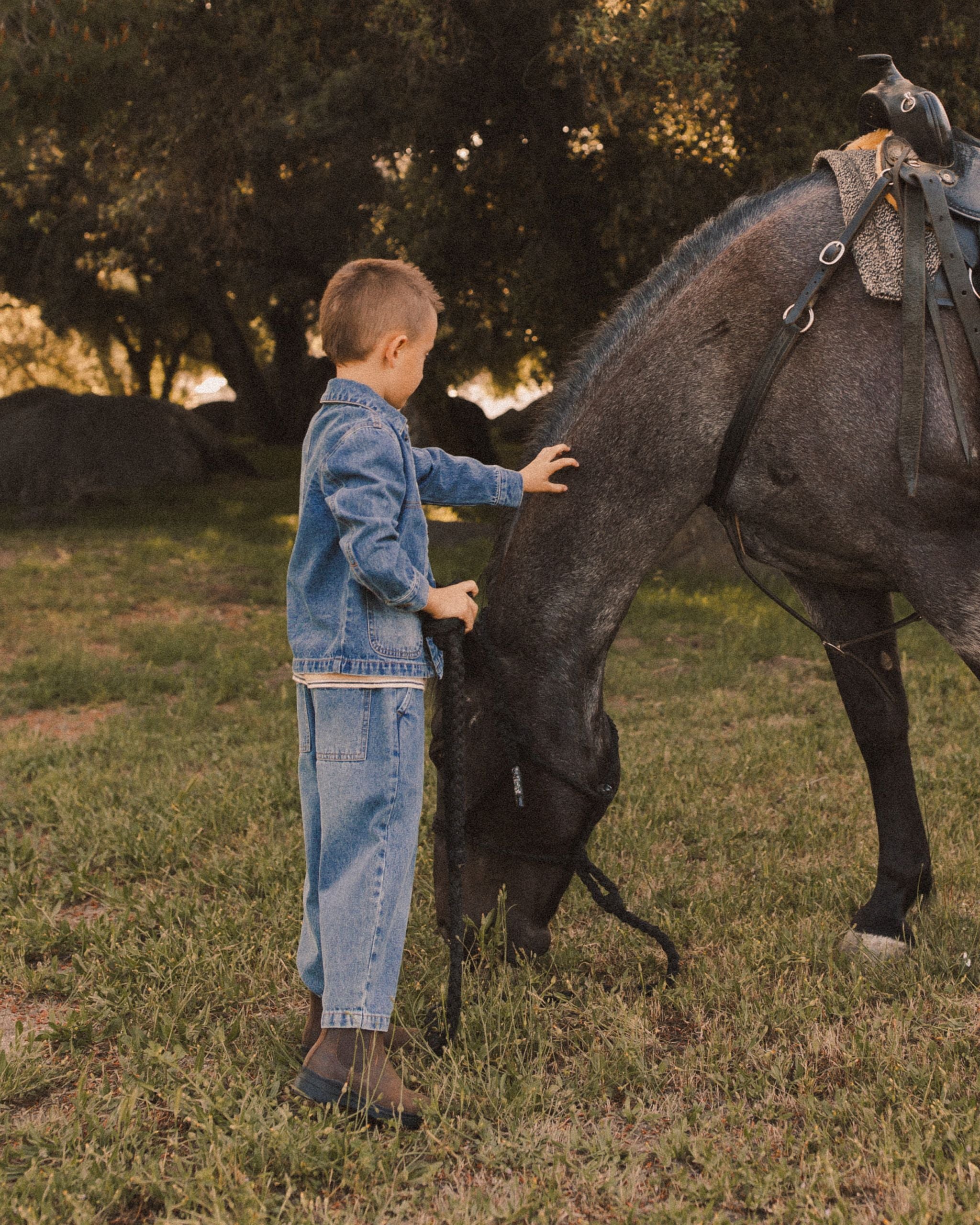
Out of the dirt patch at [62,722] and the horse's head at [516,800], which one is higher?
the horse's head at [516,800]

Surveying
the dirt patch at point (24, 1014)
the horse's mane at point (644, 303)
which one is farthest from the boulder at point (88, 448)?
the horse's mane at point (644, 303)

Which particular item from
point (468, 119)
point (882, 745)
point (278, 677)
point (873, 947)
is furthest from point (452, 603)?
point (468, 119)

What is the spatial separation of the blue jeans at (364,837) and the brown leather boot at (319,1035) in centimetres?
21

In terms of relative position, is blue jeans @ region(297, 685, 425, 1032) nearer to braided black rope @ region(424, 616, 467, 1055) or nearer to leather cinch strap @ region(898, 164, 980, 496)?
braided black rope @ region(424, 616, 467, 1055)

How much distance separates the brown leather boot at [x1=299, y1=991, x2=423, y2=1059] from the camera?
2.59 metres

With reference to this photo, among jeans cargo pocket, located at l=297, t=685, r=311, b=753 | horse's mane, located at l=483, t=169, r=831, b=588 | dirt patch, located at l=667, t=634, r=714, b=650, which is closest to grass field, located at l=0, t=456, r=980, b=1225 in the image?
jeans cargo pocket, located at l=297, t=685, r=311, b=753

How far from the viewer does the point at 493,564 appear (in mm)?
2781

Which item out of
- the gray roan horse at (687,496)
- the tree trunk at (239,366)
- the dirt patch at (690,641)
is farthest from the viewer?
the tree trunk at (239,366)

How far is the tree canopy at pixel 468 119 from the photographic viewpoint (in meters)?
7.72

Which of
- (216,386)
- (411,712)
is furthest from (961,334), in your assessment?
(216,386)

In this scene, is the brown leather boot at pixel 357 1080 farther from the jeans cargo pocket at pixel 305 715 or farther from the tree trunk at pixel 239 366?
the tree trunk at pixel 239 366

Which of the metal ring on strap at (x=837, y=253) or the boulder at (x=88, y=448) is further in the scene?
the boulder at (x=88, y=448)

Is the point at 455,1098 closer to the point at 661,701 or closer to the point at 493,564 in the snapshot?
the point at 493,564

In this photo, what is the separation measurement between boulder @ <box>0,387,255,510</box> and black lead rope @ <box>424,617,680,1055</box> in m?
14.2
